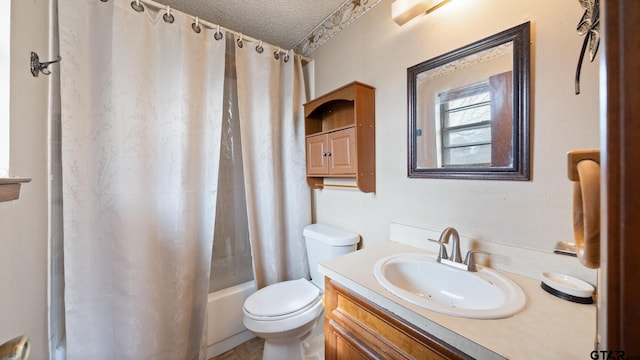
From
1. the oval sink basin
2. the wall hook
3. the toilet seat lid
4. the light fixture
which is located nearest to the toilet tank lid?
the toilet seat lid

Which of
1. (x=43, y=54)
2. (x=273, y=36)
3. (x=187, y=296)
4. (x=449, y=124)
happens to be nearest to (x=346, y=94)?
(x=449, y=124)

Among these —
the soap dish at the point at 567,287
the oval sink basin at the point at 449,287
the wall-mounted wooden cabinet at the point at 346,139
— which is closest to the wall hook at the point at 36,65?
the wall-mounted wooden cabinet at the point at 346,139

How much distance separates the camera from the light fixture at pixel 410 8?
1.05m

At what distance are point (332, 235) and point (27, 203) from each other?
4.31 ft

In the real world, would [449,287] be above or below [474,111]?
below

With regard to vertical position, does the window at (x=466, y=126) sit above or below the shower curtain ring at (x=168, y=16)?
below

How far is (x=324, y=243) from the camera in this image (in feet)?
4.85

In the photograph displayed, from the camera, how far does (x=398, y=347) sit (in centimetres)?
71

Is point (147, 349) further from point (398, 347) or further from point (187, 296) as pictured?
point (398, 347)

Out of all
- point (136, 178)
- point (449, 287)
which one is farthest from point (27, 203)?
point (449, 287)

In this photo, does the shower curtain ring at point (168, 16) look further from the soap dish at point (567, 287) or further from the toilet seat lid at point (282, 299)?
the soap dish at point (567, 287)

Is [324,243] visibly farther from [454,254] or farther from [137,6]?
[137,6]

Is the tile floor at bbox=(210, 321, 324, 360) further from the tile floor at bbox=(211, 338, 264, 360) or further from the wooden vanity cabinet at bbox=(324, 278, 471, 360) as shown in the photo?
the wooden vanity cabinet at bbox=(324, 278, 471, 360)

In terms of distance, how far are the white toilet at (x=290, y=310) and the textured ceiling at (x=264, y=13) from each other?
1.42 metres
